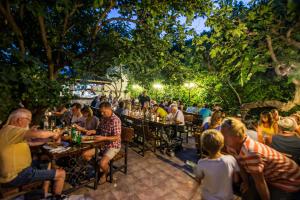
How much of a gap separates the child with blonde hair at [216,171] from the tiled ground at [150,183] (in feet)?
3.07

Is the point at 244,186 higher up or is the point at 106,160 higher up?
the point at 244,186

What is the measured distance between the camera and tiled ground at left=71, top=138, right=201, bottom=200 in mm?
3555

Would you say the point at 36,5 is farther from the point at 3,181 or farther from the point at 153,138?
the point at 153,138

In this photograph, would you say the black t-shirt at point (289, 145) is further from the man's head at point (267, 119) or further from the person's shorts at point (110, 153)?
the person's shorts at point (110, 153)

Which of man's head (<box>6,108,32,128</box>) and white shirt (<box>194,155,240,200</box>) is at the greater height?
man's head (<box>6,108,32,128</box>)

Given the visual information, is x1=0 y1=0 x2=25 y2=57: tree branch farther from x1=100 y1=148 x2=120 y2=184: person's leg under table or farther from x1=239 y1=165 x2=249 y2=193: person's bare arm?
x1=239 y1=165 x2=249 y2=193: person's bare arm

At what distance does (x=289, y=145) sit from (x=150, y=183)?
2747 mm

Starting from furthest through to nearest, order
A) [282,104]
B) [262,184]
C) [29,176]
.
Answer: [282,104], [29,176], [262,184]

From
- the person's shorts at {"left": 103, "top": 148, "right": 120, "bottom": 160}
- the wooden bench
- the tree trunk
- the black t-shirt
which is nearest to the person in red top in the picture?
the person's shorts at {"left": 103, "top": 148, "right": 120, "bottom": 160}

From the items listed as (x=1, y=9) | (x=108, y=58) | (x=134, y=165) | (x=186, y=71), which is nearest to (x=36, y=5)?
(x=1, y=9)

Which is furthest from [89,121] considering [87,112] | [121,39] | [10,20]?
[10,20]

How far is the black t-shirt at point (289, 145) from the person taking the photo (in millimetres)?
2740

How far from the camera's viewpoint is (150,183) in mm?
4051

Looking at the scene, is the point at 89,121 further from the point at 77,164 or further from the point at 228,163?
the point at 228,163
